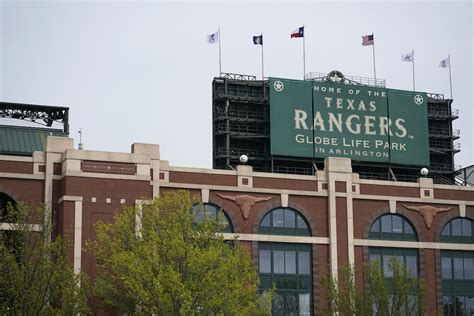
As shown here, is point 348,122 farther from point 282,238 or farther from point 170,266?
point 170,266

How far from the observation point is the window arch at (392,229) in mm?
72312

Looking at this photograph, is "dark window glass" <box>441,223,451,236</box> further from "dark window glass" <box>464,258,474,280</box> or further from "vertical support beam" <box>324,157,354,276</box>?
"vertical support beam" <box>324,157,354,276</box>

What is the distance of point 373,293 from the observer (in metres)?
64.6

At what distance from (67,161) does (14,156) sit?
3.90 metres

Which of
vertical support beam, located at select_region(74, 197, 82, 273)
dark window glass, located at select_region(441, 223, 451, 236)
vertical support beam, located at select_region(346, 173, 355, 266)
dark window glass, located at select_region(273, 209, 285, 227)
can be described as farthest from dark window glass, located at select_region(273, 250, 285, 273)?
vertical support beam, located at select_region(74, 197, 82, 273)

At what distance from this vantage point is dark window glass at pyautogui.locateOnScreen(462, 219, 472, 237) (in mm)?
74750

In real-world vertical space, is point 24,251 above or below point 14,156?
below

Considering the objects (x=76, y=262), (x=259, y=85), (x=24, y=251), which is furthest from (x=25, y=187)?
(x=259, y=85)

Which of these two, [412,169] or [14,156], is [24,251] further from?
Answer: [412,169]

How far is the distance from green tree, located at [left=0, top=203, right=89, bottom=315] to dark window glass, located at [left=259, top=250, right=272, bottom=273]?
52.0 ft

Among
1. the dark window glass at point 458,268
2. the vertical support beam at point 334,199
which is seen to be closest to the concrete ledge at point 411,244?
the dark window glass at point 458,268

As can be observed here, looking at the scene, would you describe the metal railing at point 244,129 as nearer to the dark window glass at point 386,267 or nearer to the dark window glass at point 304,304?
the dark window glass at point 386,267

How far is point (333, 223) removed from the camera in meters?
70.7

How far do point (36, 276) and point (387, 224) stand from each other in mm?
28588
